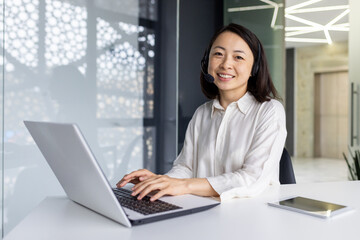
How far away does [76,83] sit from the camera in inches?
108

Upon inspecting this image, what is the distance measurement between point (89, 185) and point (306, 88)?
10266 mm

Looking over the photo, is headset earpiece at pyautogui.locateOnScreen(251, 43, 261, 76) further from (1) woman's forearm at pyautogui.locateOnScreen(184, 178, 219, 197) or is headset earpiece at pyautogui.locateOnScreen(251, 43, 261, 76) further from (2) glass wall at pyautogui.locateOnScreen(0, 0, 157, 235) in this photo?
(2) glass wall at pyautogui.locateOnScreen(0, 0, 157, 235)

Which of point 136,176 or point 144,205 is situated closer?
point 144,205

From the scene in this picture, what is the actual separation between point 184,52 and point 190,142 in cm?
204

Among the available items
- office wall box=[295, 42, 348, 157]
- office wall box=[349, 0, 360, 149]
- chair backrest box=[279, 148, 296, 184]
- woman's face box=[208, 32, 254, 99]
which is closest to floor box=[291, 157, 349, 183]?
office wall box=[295, 42, 348, 157]

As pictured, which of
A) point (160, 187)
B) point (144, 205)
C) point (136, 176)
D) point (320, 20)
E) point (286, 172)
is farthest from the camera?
point (320, 20)

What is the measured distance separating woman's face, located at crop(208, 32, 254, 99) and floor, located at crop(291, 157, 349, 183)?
5.32 m

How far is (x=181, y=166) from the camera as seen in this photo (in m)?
1.64

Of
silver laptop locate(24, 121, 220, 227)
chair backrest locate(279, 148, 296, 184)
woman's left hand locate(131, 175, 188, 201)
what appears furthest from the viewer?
chair backrest locate(279, 148, 296, 184)

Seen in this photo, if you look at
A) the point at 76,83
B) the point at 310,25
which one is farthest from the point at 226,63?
the point at 310,25

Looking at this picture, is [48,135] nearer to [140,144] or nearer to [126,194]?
[126,194]

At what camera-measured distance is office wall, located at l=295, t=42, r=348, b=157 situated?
33.1ft

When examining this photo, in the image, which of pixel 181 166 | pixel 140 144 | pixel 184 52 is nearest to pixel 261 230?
pixel 181 166

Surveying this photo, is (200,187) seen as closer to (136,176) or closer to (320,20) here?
(136,176)
